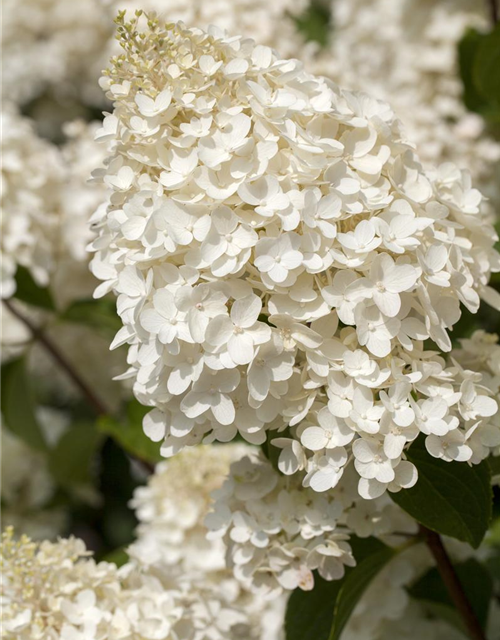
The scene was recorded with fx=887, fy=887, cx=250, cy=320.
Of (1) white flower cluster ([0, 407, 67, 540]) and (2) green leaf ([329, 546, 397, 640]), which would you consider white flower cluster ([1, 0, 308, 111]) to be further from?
(2) green leaf ([329, 546, 397, 640])

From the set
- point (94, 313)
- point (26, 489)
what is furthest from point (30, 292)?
point (26, 489)

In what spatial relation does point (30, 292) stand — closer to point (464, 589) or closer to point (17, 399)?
point (17, 399)

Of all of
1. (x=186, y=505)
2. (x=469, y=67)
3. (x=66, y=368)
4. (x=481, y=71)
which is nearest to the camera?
(x=186, y=505)

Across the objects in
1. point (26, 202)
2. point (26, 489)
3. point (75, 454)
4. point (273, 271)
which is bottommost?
point (26, 489)

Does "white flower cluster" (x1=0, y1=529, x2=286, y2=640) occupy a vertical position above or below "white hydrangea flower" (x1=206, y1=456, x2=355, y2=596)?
below

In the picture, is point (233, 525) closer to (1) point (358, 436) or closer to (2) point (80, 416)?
(1) point (358, 436)

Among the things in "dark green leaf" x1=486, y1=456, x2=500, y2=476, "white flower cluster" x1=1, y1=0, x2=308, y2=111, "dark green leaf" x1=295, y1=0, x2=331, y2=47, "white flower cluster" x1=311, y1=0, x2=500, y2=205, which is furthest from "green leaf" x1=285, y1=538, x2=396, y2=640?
"dark green leaf" x1=295, y1=0, x2=331, y2=47
